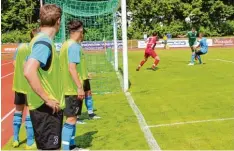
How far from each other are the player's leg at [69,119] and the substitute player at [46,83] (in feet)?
6.77

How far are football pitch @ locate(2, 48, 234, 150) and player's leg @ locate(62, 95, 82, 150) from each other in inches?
31.8

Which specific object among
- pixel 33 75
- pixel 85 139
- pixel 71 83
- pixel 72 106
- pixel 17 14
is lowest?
pixel 85 139

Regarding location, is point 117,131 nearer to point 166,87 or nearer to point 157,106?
point 157,106

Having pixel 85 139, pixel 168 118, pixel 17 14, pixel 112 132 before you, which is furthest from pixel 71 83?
pixel 17 14

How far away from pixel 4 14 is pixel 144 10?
20.2 m

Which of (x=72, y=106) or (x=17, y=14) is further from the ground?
(x=17, y=14)

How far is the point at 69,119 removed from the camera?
6797 millimetres

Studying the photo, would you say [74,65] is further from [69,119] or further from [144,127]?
[144,127]

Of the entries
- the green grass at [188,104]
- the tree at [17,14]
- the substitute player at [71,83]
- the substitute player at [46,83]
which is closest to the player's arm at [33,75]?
the substitute player at [46,83]

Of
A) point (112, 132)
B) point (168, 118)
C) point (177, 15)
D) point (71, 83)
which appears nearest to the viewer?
point (71, 83)

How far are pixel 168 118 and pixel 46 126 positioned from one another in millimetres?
5439

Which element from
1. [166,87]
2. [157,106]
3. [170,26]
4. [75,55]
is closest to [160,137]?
[75,55]

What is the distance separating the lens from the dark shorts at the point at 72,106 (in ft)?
22.3

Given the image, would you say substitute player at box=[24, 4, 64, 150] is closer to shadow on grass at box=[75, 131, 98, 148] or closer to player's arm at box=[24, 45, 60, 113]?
player's arm at box=[24, 45, 60, 113]
